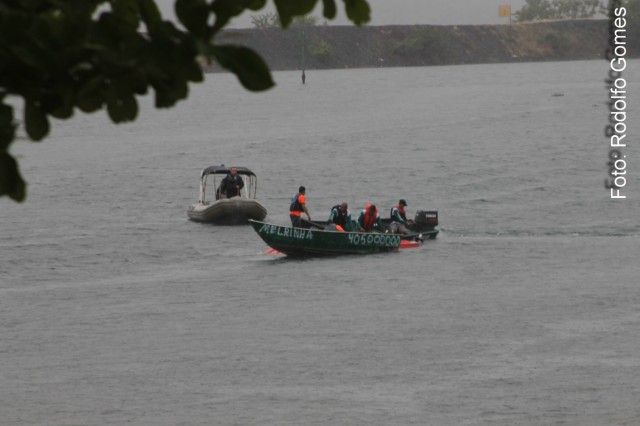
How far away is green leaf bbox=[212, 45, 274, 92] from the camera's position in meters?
4.27

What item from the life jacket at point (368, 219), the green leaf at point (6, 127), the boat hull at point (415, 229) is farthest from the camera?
the boat hull at point (415, 229)

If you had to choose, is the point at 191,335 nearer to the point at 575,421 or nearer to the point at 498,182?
the point at 575,421

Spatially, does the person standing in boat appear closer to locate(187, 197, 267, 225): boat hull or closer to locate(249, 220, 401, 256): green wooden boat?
locate(187, 197, 267, 225): boat hull

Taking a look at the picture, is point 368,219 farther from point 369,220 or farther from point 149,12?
point 149,12

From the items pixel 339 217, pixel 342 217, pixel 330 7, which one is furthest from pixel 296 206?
pixel 330 7

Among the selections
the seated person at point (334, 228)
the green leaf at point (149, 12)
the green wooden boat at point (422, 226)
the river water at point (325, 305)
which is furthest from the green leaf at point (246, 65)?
the green wooden boat at point (422, 226)

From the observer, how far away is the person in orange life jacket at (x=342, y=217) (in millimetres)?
43125

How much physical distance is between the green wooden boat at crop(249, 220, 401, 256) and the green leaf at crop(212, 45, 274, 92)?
128 feet

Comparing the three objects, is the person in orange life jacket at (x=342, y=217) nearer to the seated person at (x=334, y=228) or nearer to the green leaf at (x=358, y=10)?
the seated person at (x=334, y=228)

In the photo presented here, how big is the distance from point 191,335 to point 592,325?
10.6 meters

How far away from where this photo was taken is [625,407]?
23.2m

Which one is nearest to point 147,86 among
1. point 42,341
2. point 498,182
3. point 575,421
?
point 575,421

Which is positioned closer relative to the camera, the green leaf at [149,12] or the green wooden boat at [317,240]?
the green leaf at [149,12]

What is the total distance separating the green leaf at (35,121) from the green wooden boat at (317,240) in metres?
A: 38.9
